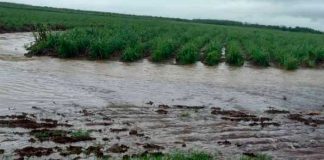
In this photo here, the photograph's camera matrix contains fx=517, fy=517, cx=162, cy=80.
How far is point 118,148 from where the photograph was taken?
8836mm

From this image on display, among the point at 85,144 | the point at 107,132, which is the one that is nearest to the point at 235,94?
the point at 107,132

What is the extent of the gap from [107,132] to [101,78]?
872cm

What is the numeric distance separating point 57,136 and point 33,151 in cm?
110

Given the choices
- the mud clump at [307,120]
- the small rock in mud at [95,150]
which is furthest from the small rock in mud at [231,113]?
the small rock in mud at [95,150]

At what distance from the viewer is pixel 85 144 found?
355 inches

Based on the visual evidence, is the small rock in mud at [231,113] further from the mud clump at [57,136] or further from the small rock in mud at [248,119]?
the mud clump at [57,136]

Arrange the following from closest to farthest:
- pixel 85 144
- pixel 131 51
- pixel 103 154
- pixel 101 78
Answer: pixel 103 154 → pixel 85 144 → pixel 101 78 → pixel 131 51

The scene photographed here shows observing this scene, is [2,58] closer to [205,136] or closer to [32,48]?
[32,48]

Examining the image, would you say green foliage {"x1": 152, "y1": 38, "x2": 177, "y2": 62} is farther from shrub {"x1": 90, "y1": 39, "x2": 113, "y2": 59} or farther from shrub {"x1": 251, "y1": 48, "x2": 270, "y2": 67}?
shrub {"x1": 251, "y1": 48, "x2": 270, "y2": 67}

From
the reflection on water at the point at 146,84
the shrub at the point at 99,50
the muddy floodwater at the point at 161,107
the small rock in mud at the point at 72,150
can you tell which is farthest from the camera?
the shrub at the point at 99,50

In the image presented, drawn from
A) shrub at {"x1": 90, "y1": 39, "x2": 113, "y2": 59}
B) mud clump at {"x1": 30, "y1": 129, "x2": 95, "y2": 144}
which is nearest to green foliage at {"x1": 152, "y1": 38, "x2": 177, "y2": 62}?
shrub at {"x1": 90, "y1": 39, "x2": 113, "y2": 59}

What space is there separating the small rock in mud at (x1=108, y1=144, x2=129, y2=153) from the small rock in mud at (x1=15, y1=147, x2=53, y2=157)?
1.01 metres

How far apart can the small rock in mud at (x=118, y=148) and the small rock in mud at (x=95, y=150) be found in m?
0.19

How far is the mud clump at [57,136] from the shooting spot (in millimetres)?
9126
